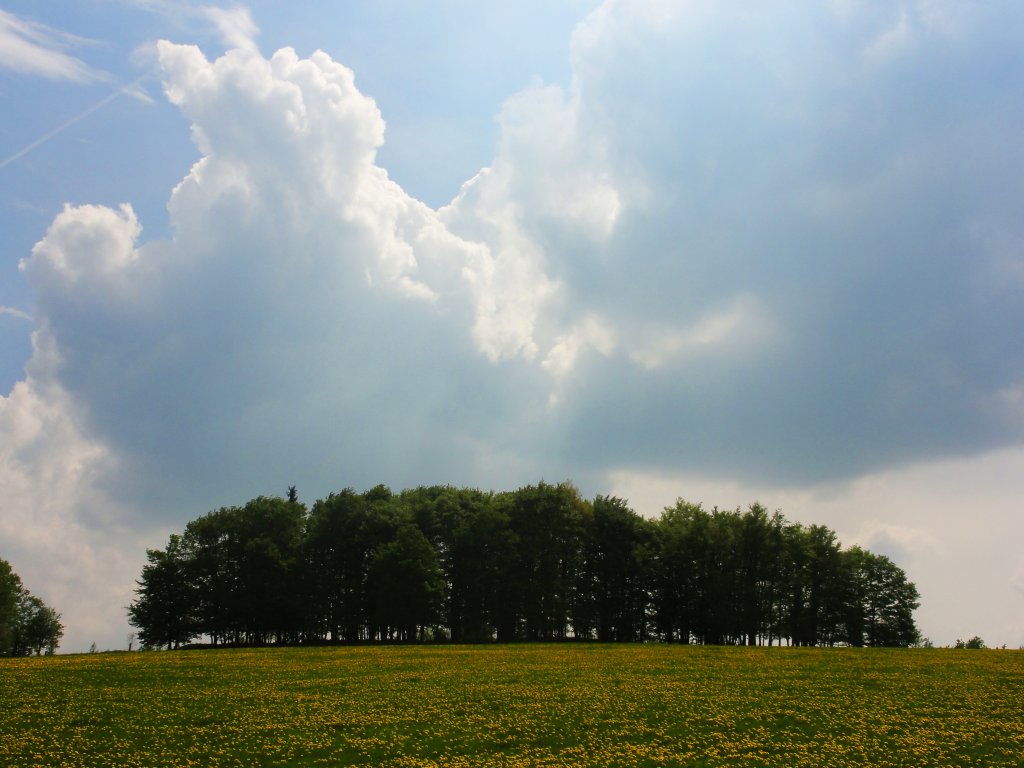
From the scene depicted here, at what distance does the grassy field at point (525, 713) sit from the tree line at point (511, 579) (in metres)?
44.5

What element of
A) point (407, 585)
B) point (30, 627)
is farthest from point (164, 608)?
point (30, 627)

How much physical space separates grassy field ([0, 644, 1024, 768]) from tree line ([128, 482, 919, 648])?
4448 centimetres

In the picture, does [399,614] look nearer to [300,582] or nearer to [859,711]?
[300,582]

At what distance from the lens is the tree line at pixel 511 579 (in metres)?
105

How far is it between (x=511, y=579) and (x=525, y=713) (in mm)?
69639

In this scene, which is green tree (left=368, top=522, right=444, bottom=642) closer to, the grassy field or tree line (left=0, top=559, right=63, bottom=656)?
the grassy field

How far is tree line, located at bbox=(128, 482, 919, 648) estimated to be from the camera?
104750mm

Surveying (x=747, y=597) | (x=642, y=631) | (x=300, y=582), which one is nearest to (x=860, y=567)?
(x=747, y=597)

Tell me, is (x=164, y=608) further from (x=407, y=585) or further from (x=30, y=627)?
(x=30, y=627)

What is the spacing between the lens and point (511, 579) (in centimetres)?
10544

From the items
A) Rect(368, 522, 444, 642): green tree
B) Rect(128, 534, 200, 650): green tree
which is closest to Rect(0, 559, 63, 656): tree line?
Rect(128, 534, 200, 650): green tree

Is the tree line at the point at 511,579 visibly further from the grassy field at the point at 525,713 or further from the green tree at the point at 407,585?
the grassy field at the point at 525,713

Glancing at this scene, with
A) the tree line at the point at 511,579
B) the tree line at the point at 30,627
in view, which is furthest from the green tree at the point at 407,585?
the tree line at the point at 30,627

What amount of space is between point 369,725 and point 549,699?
1076 centimetres
